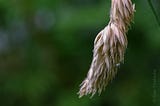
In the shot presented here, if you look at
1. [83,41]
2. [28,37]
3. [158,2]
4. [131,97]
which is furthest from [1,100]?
[158,2]

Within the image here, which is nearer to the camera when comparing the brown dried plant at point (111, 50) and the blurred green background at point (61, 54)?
the brown dried plant at point (111, 50)

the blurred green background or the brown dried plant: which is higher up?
the brown dried plant

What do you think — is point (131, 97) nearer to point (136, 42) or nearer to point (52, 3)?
point (136, 42)

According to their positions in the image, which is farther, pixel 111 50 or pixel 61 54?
pixel 61 54

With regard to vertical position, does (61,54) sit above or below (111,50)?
below
